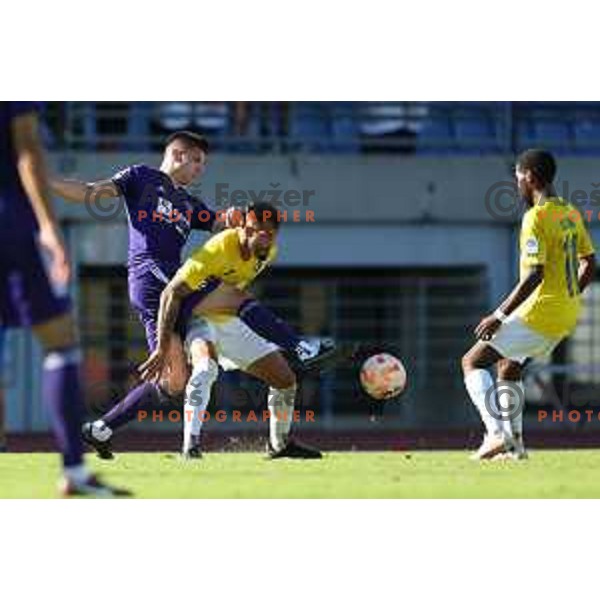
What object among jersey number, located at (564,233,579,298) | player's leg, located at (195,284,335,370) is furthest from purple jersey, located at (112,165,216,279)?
jersey number, located at (564,233,579,298)

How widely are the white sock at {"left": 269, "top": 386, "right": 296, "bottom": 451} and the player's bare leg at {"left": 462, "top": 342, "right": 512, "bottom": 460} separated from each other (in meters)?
1.00

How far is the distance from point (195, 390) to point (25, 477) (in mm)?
1414

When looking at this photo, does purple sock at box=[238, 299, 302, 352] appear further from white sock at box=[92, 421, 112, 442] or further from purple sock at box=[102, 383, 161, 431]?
white sock at box=[92, 421, 112, 442]

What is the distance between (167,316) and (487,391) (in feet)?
5.97

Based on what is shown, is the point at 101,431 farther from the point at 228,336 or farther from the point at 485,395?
the point at 485,395

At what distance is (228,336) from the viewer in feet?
31.1

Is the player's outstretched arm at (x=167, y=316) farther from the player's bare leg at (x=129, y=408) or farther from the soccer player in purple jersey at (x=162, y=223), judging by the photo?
the player's bare leg at (x=129, y=408)

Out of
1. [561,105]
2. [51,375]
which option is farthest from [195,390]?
[561,105]

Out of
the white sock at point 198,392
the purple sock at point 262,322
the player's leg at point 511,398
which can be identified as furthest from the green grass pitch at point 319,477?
the purple sock at point 262,322

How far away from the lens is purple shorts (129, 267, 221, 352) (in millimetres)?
9109

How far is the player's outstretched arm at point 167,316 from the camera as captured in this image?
8.90m

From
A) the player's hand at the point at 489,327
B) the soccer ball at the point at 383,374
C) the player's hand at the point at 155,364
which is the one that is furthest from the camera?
the soccer ball at the point at 383,374
